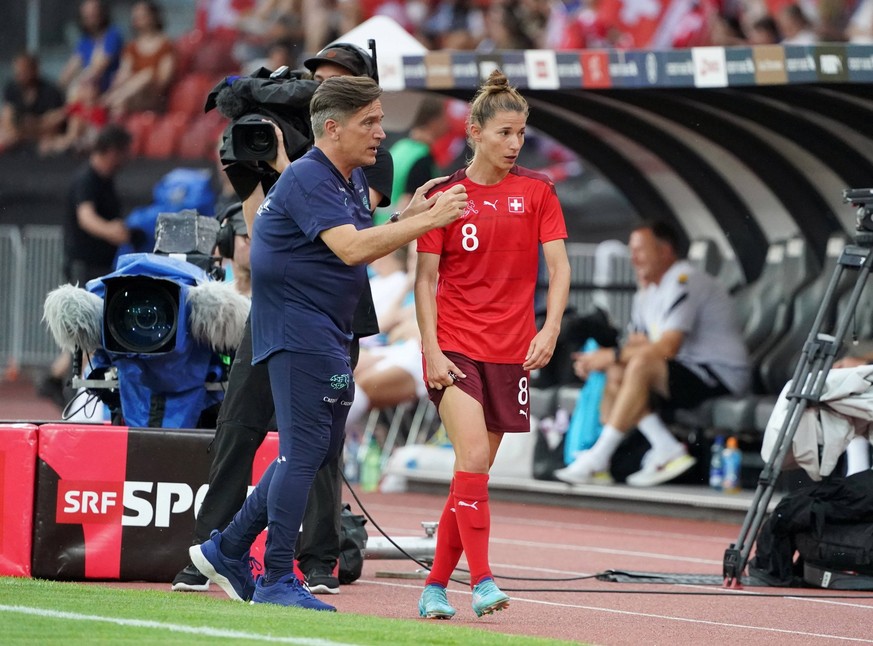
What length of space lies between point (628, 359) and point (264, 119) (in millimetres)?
6037

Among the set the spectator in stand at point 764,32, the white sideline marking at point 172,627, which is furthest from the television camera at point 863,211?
the spectator in stand at point 764,32

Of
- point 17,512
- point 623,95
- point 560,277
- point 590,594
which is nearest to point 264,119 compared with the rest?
point 560,277

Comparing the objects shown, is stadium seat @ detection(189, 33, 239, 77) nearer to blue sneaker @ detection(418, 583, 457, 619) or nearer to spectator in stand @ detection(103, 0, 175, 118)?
spectator in stand @ detection(103, 0, 175, 118)

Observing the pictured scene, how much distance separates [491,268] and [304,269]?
0.76 meters

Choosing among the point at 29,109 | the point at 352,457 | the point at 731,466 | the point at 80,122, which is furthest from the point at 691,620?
the point at 29,109

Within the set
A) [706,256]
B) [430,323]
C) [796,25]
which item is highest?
[796,25]

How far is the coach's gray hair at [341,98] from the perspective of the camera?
617 centimetres

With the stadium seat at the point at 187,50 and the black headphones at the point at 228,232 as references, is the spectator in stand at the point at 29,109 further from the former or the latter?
the black headphones at the point at 228,232

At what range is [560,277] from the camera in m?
6.36

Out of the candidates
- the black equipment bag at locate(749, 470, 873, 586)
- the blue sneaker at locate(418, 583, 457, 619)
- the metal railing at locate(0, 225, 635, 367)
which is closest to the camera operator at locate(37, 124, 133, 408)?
the metal railing at locate(0, 225, 635, 367)

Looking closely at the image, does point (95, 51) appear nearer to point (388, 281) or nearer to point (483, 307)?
point (388, 281)

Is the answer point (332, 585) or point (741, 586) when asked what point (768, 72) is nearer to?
point (741, 586)

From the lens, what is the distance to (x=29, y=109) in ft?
83.6

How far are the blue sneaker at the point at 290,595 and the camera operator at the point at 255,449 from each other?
79cm
